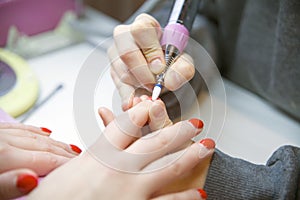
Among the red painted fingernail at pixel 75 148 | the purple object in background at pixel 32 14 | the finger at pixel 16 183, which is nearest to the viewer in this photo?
the finger at pixel 16 183

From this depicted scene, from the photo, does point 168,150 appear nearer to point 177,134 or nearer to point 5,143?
point 177,134

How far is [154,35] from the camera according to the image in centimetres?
46

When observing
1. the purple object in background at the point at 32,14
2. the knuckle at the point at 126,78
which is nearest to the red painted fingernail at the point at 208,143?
the knuckle at the point at 126,78

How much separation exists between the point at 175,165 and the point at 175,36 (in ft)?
0.46

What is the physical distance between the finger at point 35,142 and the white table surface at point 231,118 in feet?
0.09

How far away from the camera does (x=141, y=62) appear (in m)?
0.45

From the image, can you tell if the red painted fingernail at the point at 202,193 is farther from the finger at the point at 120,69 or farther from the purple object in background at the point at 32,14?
the purple object in background at the point at 32,14

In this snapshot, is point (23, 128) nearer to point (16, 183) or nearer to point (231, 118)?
point (16, 183)

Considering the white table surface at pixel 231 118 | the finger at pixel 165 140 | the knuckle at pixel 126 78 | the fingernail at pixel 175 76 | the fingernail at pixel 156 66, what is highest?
the fingernail at pixel 156 66

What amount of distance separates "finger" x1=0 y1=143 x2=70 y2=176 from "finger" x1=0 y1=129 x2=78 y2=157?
0.01 metres

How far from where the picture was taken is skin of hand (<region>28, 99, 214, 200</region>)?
382 millimetres

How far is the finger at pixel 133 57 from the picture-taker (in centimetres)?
45

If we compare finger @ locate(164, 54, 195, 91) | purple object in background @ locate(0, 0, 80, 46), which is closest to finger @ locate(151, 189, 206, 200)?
finger @ locate(164, 54, 195, 91)

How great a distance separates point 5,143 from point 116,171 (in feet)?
0.39
